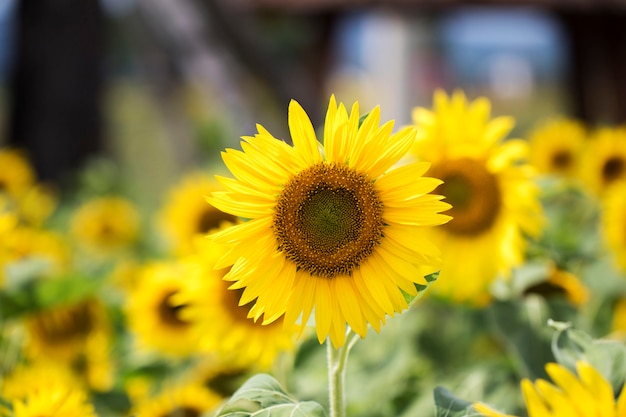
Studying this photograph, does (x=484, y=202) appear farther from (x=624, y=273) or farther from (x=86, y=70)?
(x=86, y=70)

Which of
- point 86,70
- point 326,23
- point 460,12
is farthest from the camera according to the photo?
point 326,23

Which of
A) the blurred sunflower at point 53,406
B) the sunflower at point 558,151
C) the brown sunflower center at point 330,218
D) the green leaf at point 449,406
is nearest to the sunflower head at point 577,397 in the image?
the green leaf at point 449,406

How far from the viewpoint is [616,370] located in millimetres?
721

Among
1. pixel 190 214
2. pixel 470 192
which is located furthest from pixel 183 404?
pixel 190 214

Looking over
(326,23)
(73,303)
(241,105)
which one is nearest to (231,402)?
(73,303)

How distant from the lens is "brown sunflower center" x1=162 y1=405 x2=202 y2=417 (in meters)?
1.04

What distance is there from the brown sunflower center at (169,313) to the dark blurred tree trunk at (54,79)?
81.5 inches

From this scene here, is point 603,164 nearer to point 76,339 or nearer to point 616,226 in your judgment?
point 616,226

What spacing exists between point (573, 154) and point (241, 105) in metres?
1.17

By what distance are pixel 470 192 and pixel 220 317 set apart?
40 cm

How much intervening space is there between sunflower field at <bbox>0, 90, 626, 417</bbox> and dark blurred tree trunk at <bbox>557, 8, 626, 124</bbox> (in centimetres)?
310

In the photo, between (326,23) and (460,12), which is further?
(326,23)

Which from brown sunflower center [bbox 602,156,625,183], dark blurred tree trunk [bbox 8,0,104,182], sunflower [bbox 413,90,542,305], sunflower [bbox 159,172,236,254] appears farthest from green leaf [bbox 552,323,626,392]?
dark blurred tree trunk [bbox 8,0,104,182]

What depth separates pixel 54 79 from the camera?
3.29 m
